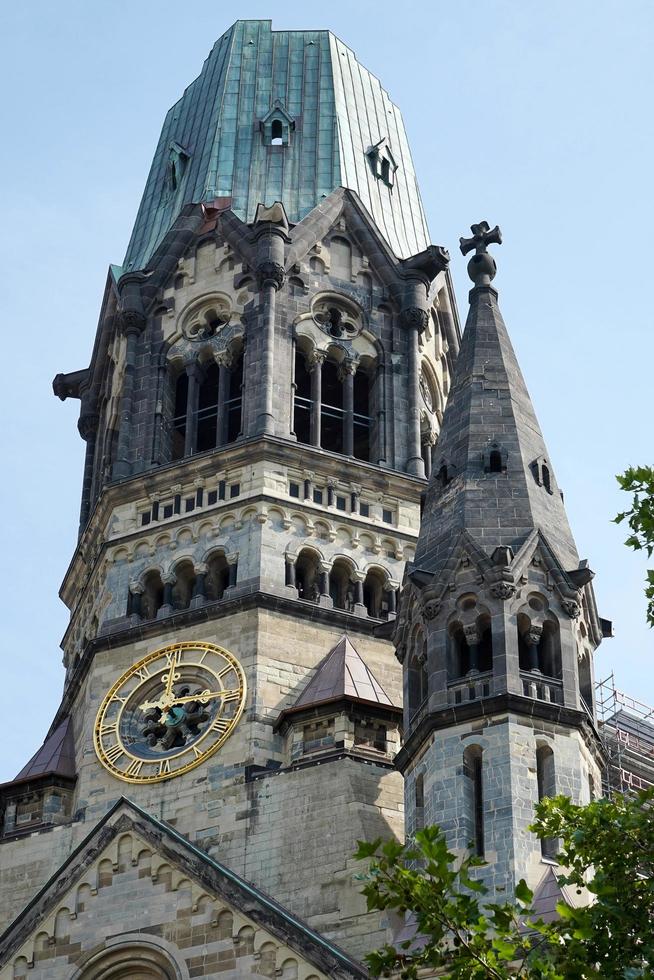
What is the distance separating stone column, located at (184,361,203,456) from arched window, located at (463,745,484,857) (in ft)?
40.0

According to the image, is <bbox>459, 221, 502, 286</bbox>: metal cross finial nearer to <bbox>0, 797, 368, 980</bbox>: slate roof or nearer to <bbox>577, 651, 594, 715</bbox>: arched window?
<bbox>577, 651, 594, 715</bbox>: arched window

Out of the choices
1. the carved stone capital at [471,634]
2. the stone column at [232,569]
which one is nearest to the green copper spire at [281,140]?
the stone column at [232,569]

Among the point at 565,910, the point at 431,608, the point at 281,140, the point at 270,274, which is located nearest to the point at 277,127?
the point at 281,140

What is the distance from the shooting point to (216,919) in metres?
36.5

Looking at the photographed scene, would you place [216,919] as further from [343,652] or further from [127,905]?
[343,652]

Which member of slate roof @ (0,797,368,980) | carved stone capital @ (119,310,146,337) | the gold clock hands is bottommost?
slate roof @ (0,797,368,980)

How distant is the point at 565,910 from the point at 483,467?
686 inches

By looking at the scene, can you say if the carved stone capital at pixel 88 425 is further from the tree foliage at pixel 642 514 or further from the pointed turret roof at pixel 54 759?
the tree foliage at pixel 642 514

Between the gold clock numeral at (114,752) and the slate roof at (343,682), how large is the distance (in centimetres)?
332

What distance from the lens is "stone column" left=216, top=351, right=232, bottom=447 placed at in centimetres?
4678

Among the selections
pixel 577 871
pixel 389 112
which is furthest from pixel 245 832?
pixel 389 112

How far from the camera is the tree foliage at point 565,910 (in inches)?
969

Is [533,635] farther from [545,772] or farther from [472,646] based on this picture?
[545,772]

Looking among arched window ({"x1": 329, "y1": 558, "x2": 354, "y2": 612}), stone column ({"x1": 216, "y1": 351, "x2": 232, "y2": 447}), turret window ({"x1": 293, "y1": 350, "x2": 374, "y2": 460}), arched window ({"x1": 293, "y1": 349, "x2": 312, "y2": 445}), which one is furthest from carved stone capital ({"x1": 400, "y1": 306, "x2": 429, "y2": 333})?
arched window ({"x1": 329, "y1": 558, "x2": 354, "y2": 612})
